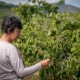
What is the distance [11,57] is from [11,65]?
12 centimetres

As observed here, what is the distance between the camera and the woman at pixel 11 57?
3.41m

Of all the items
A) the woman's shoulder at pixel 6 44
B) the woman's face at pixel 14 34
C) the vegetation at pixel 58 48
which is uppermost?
the woman's face at pixel 14 34

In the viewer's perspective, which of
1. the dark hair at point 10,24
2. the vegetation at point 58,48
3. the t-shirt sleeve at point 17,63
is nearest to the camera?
the t-shirt sleeve at point 17,63

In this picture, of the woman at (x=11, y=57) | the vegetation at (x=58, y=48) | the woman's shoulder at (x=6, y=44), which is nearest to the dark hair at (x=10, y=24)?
the woman at (x=11, y=57)

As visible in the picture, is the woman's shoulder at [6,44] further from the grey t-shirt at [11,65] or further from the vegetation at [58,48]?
the vegetation at [58,48]

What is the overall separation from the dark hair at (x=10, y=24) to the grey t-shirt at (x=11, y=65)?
145 mm

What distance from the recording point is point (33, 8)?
1155cm

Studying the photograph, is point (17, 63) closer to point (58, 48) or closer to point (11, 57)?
point (11, 57)

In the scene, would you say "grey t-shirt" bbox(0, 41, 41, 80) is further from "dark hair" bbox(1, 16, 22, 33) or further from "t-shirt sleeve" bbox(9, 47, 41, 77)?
"dark hair" bbox(1, 16, 22, 33)

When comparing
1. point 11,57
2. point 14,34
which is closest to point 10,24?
point 14,34

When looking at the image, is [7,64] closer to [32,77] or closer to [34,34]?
[34,34]

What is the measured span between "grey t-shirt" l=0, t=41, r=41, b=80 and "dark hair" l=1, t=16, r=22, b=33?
0.15 m

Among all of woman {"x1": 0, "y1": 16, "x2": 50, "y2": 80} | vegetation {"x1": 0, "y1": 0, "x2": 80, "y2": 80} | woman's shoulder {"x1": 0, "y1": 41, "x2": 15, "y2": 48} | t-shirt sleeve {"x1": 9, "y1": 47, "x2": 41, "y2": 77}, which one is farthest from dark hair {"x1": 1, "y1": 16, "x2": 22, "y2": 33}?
vegetation {"x1": 0, "y1": 0, "x2": 80, "y2": 80}

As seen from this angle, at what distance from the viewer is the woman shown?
134 inches
